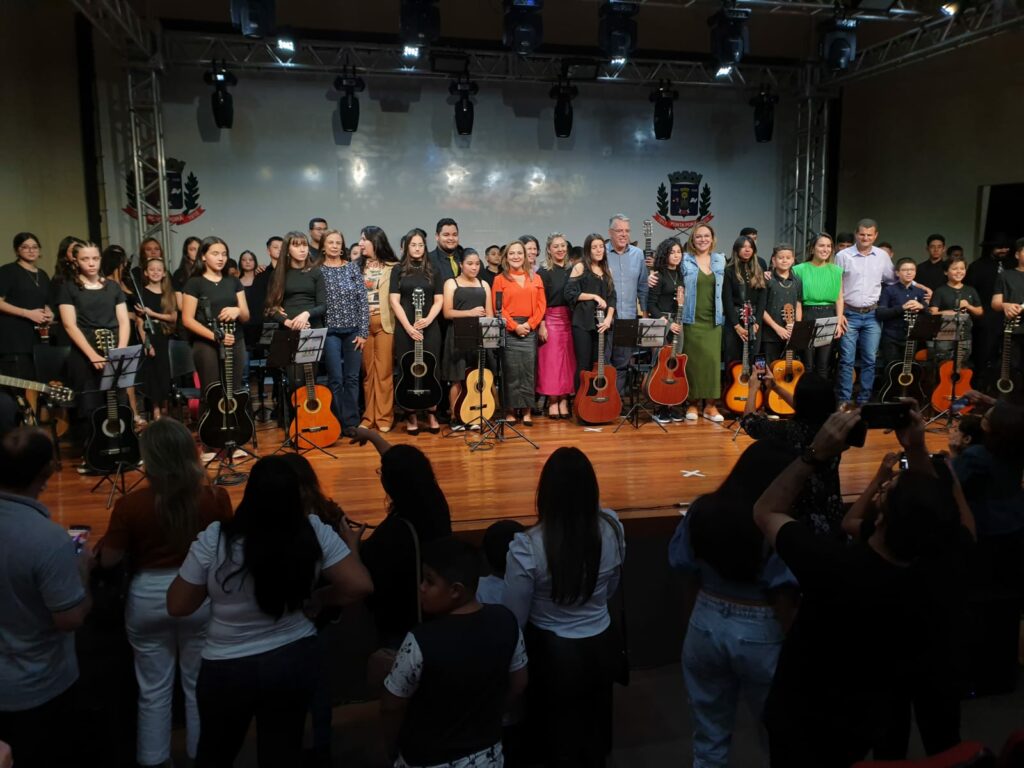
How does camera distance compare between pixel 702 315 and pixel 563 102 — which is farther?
pixel 563 102

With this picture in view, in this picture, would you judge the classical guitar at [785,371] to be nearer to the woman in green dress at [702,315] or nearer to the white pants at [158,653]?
the woman in green dress at [702,315]

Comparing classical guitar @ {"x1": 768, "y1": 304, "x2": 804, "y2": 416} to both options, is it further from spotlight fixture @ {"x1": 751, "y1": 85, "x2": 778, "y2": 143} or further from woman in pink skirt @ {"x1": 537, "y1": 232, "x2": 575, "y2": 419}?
spotlight fixture @ {"x1": 751, "y1": 85, "x2": 778, "y2": 143}

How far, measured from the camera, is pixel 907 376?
284 inches

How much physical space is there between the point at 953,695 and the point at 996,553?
103cm

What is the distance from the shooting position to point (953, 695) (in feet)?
8.07

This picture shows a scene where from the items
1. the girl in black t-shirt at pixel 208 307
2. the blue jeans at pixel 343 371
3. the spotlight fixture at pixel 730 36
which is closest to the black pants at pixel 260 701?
the girl in black t-shirt at pixel 208 307

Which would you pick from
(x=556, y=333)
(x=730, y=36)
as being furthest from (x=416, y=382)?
(x=730, y=36)

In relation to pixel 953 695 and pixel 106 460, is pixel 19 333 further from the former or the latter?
pixel 953 695

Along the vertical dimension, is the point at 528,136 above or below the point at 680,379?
above

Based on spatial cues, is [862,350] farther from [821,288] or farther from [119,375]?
[119,375]

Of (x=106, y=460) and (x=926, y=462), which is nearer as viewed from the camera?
(x=926, y=462)

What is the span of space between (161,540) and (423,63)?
9215 mm

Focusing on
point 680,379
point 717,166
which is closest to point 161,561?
point 680,379

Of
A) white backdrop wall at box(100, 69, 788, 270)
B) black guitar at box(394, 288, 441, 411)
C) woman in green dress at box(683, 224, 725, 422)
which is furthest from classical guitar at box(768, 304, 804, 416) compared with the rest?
white backdrop wall at box(100, 69, 788, 270)
